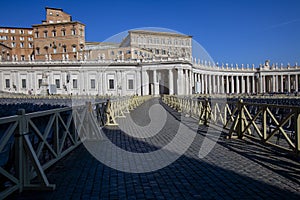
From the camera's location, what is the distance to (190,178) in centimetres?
494

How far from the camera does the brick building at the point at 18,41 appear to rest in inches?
3169

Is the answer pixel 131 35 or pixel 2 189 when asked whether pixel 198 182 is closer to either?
pixel 2 189

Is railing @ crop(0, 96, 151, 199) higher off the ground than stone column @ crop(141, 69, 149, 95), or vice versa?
stone column @ crop(141, 69, 149, 95)

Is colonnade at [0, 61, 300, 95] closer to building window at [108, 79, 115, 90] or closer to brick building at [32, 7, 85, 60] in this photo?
building window at [108, 79, 115, 90]

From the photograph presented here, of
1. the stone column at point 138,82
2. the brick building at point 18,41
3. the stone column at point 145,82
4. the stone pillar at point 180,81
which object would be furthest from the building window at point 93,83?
the brick building at point 18,41

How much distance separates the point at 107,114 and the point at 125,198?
926 cm

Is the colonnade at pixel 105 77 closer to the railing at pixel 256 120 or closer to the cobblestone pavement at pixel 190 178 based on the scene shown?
the railing at pixel 256 120

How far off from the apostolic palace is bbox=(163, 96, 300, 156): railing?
142 feet

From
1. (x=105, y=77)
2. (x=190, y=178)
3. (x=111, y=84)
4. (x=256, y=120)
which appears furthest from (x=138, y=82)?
(x=190, y=178)

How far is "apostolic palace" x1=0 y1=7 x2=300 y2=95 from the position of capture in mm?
65375

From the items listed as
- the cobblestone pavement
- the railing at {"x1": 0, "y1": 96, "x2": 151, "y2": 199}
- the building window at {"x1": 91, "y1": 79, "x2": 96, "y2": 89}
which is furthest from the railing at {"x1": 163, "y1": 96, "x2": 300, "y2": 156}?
the building window at {"x1": 91, "y1": 79, "x2": 96, "y2": 89}

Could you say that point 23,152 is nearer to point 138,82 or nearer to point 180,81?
point 180,81

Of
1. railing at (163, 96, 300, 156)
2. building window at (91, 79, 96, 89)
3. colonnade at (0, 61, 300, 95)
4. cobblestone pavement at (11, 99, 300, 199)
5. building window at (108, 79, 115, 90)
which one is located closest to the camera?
cobblestone pavement at (11, 99, 300, 199)

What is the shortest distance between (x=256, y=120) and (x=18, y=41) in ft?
274
